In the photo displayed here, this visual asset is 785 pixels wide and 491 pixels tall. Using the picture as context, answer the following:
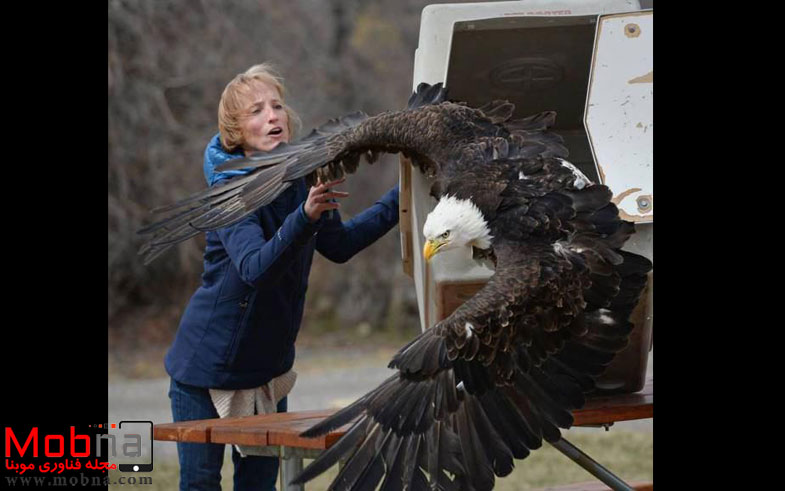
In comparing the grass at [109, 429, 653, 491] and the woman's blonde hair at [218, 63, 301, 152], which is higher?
the woman's blonde hair at [218, 63, 301, 152]

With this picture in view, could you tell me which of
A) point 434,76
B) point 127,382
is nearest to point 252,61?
point 127,382

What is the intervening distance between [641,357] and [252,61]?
23.6ft

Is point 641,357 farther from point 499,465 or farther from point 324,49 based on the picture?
point 324,49

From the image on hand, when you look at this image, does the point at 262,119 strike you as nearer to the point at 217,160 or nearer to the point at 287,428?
the point at 217,160

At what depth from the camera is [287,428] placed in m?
3.23

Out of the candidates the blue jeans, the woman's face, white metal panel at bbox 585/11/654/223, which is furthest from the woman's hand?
white metal panel at bbox 585/11/654/223

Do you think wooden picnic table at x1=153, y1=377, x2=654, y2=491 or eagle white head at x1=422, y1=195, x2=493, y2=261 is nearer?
wooden picnic table at x1=153, y1=377, x2=654, y2=491

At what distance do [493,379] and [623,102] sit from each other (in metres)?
1.25

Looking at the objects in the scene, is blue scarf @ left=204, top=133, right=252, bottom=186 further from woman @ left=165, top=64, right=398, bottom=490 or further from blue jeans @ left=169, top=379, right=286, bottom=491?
blue jeans @ left=169, top=379, right=286, bottom=491

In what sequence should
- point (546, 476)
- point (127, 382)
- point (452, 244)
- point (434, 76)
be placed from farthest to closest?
1. point (127, 382)
2. point (546, 476)
3. point (434, 76)
4. point (452, 244)

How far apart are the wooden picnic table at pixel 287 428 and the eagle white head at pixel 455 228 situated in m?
0.63

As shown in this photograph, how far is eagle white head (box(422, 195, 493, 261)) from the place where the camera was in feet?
10.9

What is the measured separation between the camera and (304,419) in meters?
3.42

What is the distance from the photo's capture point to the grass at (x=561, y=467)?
17.9 feet
